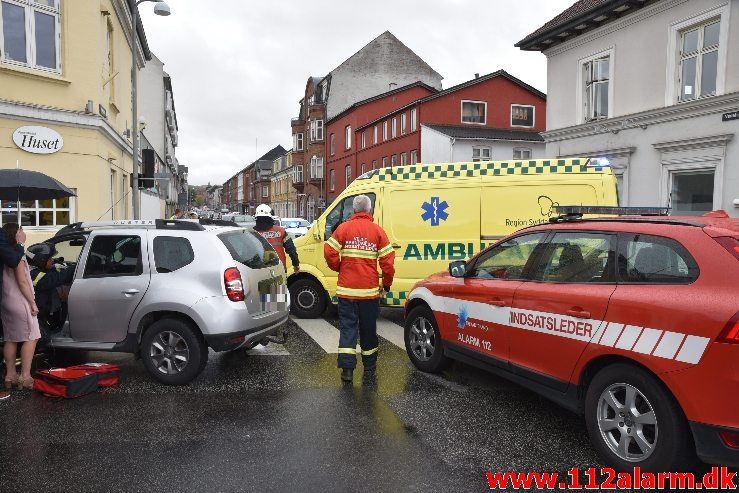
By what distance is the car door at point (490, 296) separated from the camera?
4660 millimetres

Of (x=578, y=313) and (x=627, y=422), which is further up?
(x=578, y=313)

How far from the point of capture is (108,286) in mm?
5617

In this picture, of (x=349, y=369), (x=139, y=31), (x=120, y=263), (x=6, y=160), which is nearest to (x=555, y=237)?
(x=349, y=369)

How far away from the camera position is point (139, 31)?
19672mm

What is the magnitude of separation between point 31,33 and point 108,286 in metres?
8.58

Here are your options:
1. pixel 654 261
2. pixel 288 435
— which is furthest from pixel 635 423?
pixel 288 435

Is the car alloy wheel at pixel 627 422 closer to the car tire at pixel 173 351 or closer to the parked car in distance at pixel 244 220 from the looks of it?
the car tire at pixel 173 351

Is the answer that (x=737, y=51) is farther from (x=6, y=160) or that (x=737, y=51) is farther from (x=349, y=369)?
(x=6, y=160)

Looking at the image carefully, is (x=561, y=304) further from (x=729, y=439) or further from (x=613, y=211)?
(x=729, y=439)

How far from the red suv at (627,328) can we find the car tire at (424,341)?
2.32ft

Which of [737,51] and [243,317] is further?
[737,51]

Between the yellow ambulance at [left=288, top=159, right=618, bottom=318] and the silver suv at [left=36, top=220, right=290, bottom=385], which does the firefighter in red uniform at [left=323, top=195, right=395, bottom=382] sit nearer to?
the silver suv at [left=36, top=220, right=290, bottom=385]

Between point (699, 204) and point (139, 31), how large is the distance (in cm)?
1860

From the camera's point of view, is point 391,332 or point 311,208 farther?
point 311,208
